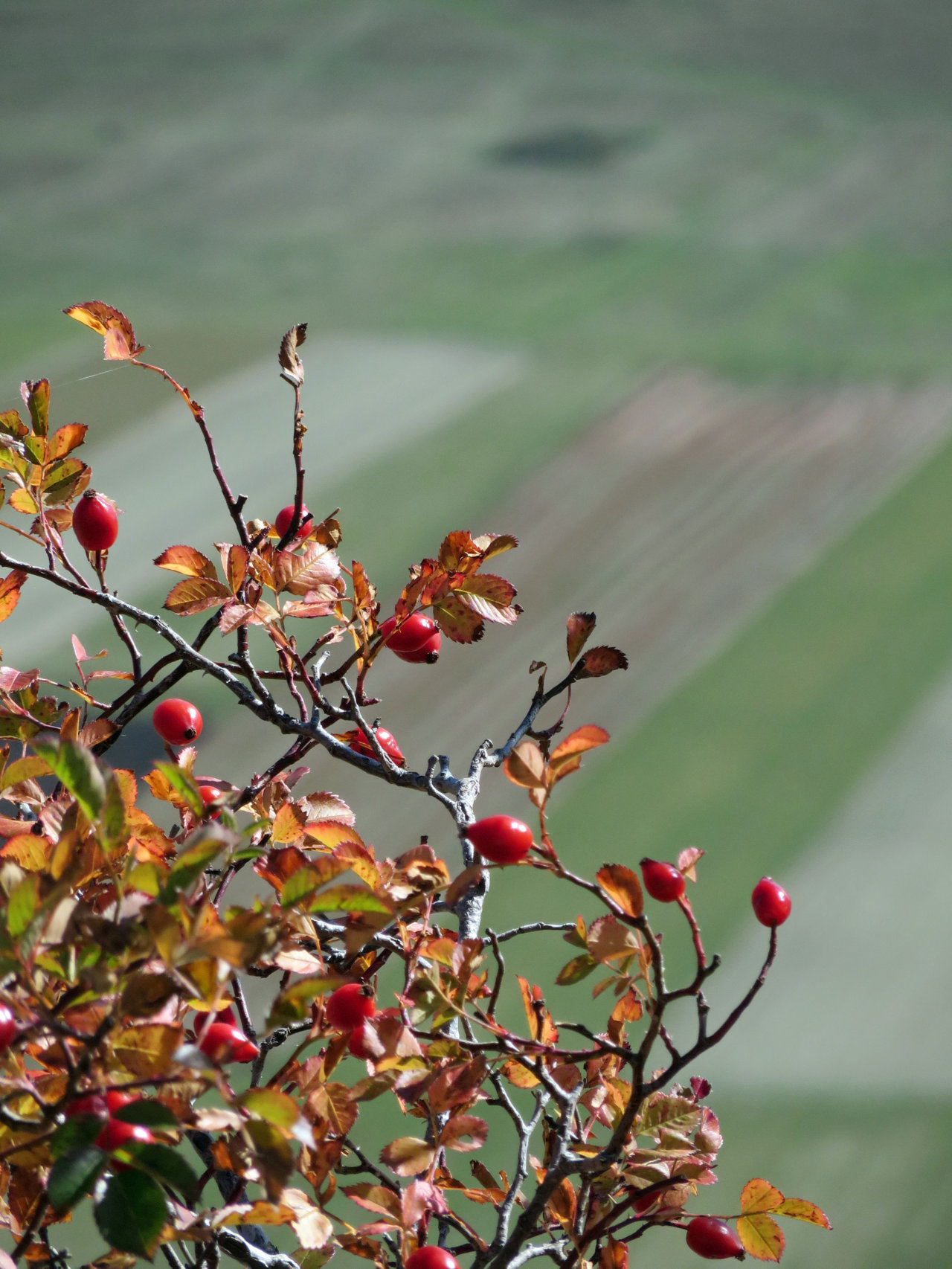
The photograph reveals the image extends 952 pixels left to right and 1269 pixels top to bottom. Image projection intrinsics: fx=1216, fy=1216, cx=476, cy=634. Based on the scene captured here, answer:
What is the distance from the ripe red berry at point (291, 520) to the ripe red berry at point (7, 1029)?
0.27 metres

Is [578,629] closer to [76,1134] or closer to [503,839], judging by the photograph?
[503,839]

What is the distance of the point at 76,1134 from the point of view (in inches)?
11.4

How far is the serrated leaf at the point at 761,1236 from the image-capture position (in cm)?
44

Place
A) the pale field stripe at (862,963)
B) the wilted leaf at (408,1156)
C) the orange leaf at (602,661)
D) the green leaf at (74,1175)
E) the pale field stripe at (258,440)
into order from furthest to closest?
the pale field stripe at (258,440) < the pale field stripe at (862,963) < the orange leaf at (602,661) < the wilted leaf at (408,1156) < the green leaf at (74,1175)

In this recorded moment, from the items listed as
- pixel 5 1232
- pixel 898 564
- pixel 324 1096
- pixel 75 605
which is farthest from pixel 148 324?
pixel 324 1096

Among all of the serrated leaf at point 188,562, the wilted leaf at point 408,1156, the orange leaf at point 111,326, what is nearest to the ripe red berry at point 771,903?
the wilted leaf at point 408,1156

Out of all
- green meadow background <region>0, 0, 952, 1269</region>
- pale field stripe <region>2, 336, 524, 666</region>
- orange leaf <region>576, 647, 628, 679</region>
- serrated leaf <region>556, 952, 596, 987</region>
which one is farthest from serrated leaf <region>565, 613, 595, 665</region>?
pale field stripe <region>2, 336, 524, 666</region>

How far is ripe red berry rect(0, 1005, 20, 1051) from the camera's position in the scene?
0.31 m

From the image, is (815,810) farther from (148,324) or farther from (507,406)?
(148,324)

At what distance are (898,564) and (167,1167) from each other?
51.8 inches

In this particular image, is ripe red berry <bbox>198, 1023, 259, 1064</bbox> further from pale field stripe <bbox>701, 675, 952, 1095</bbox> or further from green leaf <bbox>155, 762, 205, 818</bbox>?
pale field stripe <bbox>701, 675, 952, 1095</bbox>

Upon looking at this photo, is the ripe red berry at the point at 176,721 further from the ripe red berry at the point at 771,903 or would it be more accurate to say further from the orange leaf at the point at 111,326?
the ripe red berry at the point at 771,903

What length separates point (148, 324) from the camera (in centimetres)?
176

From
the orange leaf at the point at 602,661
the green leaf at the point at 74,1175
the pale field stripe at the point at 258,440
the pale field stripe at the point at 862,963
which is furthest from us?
the pale field stripe at the point at 258,440
